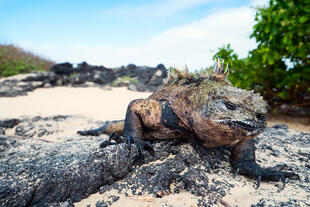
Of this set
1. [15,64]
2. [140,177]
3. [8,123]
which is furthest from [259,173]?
[15,64]

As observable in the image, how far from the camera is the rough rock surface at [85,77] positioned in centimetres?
1159

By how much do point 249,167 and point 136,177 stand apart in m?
1.03

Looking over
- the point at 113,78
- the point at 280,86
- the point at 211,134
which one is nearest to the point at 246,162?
the point at 211,134

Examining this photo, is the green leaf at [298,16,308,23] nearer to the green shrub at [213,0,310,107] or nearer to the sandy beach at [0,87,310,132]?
the green shrub at [213,0,310,107]

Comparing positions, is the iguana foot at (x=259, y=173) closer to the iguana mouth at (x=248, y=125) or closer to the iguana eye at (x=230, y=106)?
the iguana mouth at (x=248, y=125)

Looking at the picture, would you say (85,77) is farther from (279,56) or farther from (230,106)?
(230,106)

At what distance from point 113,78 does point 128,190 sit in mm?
13116

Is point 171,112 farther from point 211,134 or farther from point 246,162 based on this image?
point 246,162

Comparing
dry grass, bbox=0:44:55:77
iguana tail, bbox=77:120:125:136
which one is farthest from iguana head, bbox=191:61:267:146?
dry grass, bbox=0:44:55:77

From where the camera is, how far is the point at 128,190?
5.74ft

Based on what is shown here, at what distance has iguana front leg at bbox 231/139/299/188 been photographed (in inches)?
74.3

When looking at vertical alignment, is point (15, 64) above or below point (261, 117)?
above

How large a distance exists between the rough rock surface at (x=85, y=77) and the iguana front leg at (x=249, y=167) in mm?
9527

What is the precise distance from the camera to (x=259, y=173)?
1.90 meters
